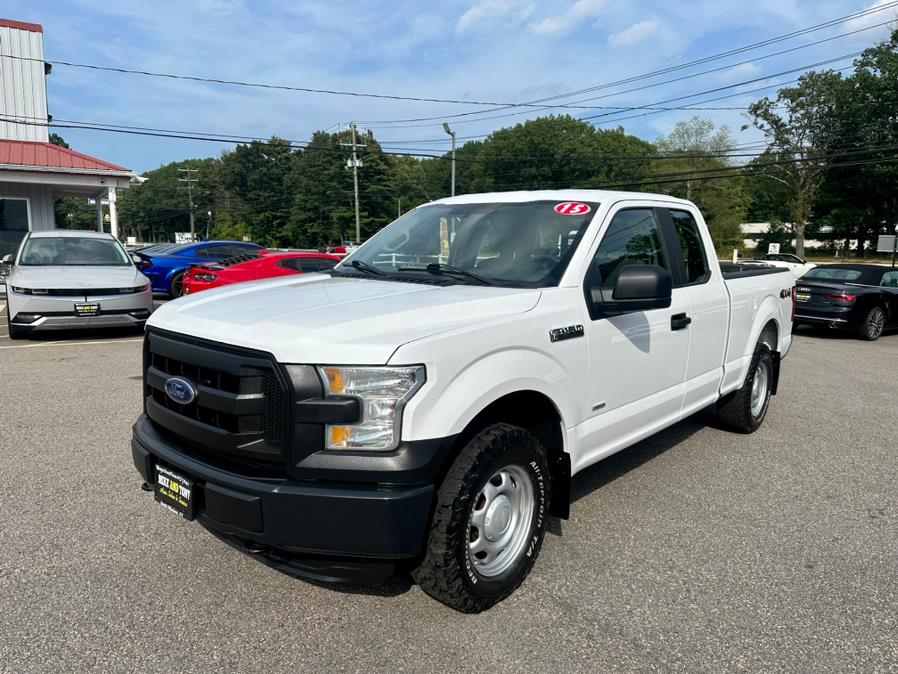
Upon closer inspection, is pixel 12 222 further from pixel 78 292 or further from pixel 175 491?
pixel 175 491

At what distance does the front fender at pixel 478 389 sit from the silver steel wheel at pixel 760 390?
123 inches

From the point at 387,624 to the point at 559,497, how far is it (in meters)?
1.01

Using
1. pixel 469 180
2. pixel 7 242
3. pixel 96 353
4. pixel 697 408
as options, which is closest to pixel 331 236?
pixel 469 180

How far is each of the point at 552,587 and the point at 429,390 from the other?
1.29 meters

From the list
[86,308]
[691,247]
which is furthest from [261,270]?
[691,247]

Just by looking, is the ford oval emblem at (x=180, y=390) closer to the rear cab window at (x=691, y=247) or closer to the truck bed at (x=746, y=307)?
the rear cab window at (x=691, y=247)

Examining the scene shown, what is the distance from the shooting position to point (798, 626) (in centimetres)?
278

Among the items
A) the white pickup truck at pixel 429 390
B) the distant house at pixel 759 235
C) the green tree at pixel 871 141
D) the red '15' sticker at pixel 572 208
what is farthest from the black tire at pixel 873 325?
the distant house at pixel 759 235

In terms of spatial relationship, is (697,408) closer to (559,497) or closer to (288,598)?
(559,497)

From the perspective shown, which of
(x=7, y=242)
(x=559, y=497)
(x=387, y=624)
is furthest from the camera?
(x=7, y=242)

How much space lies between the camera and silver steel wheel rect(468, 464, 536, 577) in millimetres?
2789

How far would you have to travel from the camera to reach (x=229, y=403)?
2.51 metres

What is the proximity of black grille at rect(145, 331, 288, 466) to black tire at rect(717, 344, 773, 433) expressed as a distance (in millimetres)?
4122

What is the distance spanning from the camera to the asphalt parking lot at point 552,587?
2.56 metres
